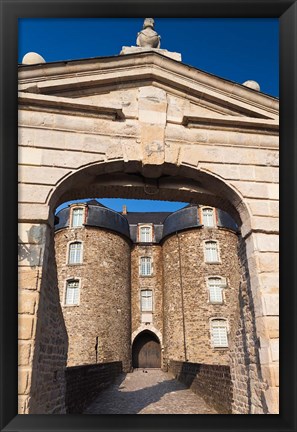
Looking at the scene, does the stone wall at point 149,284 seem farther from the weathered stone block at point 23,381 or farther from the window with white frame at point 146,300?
the weathered stone block at point 23,381

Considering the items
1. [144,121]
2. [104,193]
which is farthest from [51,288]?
[144,121]

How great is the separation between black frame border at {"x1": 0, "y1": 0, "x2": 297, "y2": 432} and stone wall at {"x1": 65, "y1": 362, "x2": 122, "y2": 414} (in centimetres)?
273

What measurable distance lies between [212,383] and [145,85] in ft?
19.4

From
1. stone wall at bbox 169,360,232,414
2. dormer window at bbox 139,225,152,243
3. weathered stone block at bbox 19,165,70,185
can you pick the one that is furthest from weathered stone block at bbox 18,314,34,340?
dormer window at bbox 139,225,152,243

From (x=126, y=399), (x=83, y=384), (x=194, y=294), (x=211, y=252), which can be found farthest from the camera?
(x=211, y=252)

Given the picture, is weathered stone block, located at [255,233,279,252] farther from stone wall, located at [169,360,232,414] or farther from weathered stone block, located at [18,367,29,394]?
weathered stone block, located at [18,367,29,394]

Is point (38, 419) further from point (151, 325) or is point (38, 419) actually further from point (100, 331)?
point (151, 325)

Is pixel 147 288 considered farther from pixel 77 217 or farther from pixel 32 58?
pixel 32 58

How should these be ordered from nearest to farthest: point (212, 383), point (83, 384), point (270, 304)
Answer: point (270, 304) < point (83, 384) < point (212, 383)

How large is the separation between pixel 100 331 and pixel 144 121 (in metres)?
11.8

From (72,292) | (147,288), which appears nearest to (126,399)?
(72,292)

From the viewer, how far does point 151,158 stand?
514 centimetres

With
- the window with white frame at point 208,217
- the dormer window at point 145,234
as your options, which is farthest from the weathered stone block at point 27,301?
the dormer window at point 145,234
